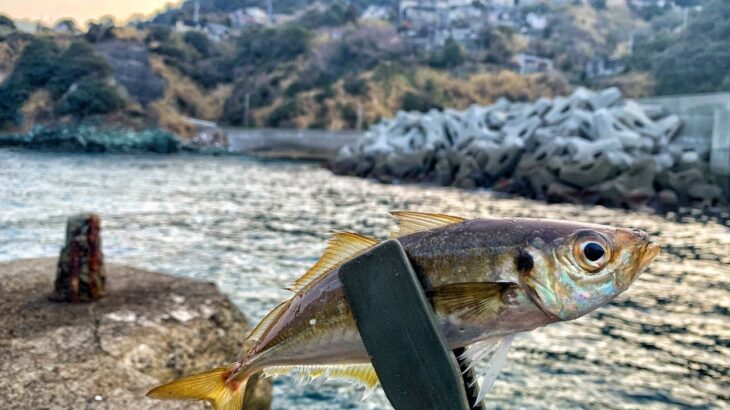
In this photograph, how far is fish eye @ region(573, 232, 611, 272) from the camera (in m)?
1.31

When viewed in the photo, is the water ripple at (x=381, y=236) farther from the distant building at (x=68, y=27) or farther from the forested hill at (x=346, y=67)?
the forested hill at (x=346, y=67)

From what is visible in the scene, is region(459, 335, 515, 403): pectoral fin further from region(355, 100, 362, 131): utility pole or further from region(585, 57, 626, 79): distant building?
region(585, 57, 626, 79): distant building

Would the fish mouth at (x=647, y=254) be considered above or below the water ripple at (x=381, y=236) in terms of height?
above

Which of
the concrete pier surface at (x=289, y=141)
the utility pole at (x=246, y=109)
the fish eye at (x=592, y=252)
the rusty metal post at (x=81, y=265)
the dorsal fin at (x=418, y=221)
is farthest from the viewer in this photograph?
the utility pole at (x=246, y=109)

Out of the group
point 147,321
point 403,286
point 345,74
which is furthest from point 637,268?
point 345,74

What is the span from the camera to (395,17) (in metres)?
103

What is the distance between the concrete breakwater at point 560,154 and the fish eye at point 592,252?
18.8 m

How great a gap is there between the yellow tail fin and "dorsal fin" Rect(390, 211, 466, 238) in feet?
1.95

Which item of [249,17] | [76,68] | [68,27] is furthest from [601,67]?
[249,17]

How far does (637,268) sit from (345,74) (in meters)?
64.9

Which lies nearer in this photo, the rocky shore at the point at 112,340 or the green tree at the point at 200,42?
the rocky shore at the point at 112,340

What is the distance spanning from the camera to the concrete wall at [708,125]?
833 inches

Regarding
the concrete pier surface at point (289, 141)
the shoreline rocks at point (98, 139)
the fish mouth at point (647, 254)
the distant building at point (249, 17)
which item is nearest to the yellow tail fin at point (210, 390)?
the fish mouth at point (647, 254)

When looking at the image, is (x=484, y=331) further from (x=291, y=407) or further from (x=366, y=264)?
(x=291, y=407)
